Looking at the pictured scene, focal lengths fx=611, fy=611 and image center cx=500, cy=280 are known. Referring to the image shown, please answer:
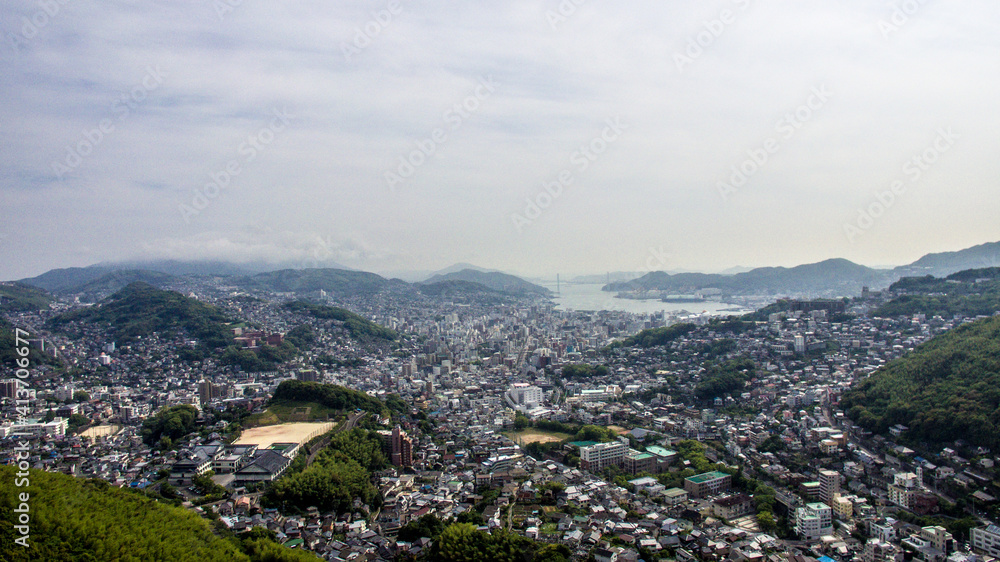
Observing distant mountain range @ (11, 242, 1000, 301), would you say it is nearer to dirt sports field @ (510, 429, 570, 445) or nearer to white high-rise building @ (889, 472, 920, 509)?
dirt sports field @ (510, 429, 570, 445)

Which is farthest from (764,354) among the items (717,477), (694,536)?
(694,536)

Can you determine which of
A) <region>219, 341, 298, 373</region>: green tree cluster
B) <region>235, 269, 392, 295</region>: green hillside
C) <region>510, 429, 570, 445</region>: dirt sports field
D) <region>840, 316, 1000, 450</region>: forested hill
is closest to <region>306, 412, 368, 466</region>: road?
<region>510, 429, 570, 445</region>: dirt sports field

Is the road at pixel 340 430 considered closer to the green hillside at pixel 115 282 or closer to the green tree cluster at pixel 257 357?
the green tree cluster at pixel 257 357

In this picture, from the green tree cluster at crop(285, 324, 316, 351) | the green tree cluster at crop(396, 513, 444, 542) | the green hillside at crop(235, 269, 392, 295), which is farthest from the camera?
the green hillside at crop(235, 269, 392, 295)

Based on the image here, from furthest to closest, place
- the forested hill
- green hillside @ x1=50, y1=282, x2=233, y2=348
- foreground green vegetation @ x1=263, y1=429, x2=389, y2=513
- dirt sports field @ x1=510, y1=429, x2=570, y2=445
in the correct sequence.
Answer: green hillside @ x1=50, y1=282, x2=233, y2=348 → dirt sports field @ x1=510, y1=429, x2=570, y2=445 → the forested hill → foreground green vegetation @ x1=263, y1=429, x2=389, y2=513

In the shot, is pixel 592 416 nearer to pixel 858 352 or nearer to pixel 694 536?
pixel 694 536

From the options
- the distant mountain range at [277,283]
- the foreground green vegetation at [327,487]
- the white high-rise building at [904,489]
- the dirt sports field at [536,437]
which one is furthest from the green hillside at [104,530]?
the distant mountain range at [277,283]

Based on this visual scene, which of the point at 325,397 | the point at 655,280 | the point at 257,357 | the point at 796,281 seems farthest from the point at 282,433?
the point at 655,280
